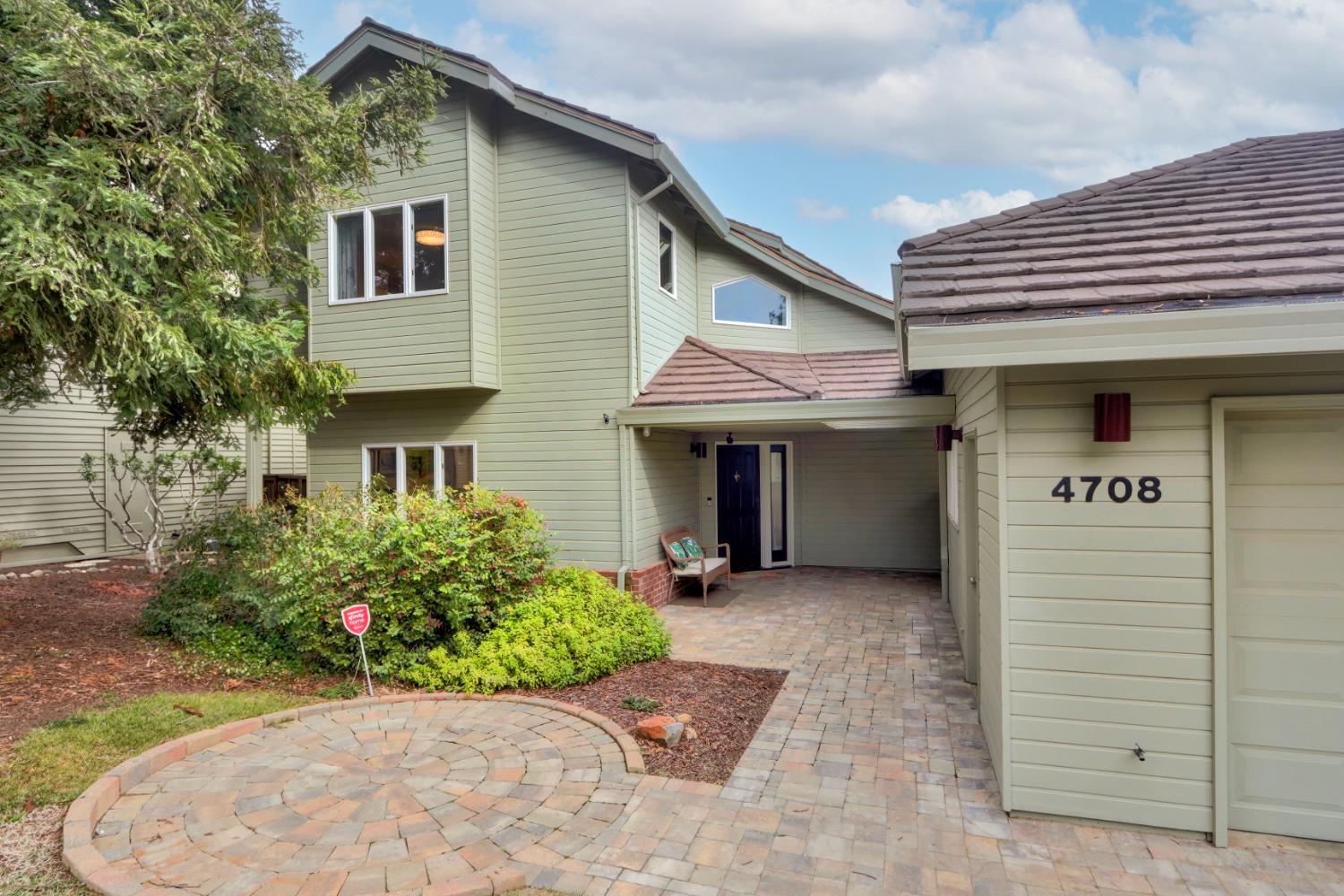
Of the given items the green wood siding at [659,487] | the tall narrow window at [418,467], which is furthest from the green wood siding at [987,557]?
the tall narrow window at [418,467]

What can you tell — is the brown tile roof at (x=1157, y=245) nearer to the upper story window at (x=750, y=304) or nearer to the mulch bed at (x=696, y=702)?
the mulch bed at (x=696, y=702)

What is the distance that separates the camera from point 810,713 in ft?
16.4

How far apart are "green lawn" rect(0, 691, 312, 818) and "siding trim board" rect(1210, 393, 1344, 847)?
19.6 ft

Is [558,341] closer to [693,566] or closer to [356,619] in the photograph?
[693,566]

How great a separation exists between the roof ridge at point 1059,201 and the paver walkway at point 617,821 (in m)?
3.35

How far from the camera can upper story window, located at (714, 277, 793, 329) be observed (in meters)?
11.4

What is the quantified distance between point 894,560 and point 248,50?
10706 millimetres

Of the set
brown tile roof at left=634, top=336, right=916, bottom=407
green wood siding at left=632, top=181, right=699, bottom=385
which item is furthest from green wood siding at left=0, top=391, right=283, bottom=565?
brown tile roof at left=634, top=336, right=916, bottom=407

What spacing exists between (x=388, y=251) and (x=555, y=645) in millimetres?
6255

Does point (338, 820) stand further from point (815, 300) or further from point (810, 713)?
point (815, 300)

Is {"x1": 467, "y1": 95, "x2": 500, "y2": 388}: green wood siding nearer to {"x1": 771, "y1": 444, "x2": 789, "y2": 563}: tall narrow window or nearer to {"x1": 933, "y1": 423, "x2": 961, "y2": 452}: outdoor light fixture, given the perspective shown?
{"x1": 771, "y1": 444, "x2": 789, "y2": 563}: tall narrow window

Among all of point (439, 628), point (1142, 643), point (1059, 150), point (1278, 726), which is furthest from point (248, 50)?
point (1059, 150)

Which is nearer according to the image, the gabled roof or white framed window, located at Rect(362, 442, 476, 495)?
the gabled roof

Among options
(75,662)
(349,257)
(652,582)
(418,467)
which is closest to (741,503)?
(652,582)
